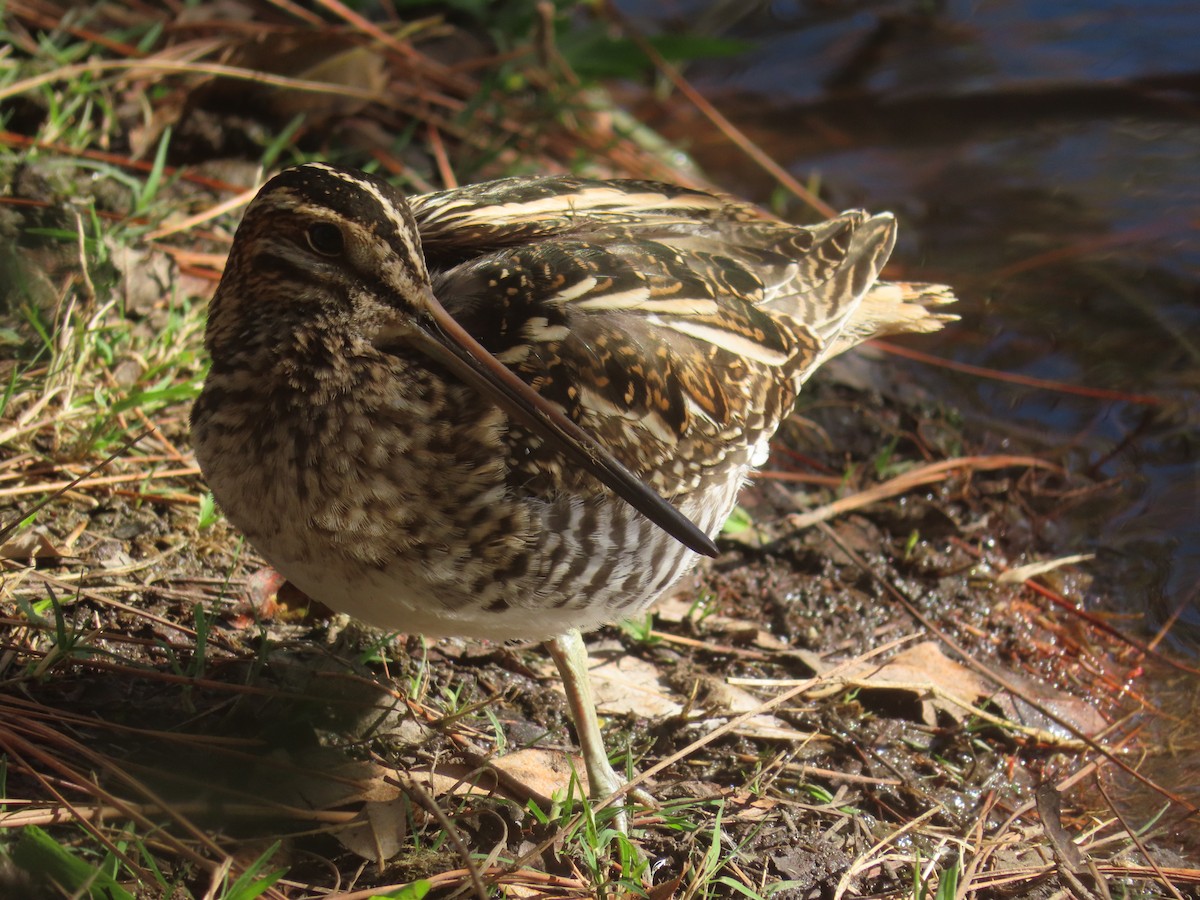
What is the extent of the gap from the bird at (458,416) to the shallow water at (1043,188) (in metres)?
1.89

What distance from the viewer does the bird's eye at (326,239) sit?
2.51 meters

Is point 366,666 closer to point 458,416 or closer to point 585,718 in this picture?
point 585,718

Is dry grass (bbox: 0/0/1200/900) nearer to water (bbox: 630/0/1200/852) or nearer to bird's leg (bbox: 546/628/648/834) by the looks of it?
bird's leg (bbox: 546/628/648/834)

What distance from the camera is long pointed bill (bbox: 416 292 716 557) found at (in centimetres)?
252

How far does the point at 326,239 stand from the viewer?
2.53 meters

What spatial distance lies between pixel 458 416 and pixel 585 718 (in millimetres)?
827

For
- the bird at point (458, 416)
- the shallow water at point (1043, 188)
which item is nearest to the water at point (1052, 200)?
the shallow water at point (1043, 188)

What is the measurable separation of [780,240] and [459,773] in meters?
1.76

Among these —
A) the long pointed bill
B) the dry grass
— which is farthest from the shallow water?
the long pointed bill

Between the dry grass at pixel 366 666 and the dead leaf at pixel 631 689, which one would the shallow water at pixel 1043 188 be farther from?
the dead leaf at pixel 631 689

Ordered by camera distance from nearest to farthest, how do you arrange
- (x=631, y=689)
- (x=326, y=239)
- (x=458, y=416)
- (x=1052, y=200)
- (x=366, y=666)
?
(x=326, y=239)
(x=458, y=416)
(x=366, y=666)
(x=631, y=689)
(x=1052, y=200)

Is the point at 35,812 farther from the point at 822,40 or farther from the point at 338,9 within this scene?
the point at 822,40

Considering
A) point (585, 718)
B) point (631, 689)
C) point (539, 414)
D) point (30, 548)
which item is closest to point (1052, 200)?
point (631, 689)

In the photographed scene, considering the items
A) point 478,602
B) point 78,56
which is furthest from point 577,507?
point 78,56
